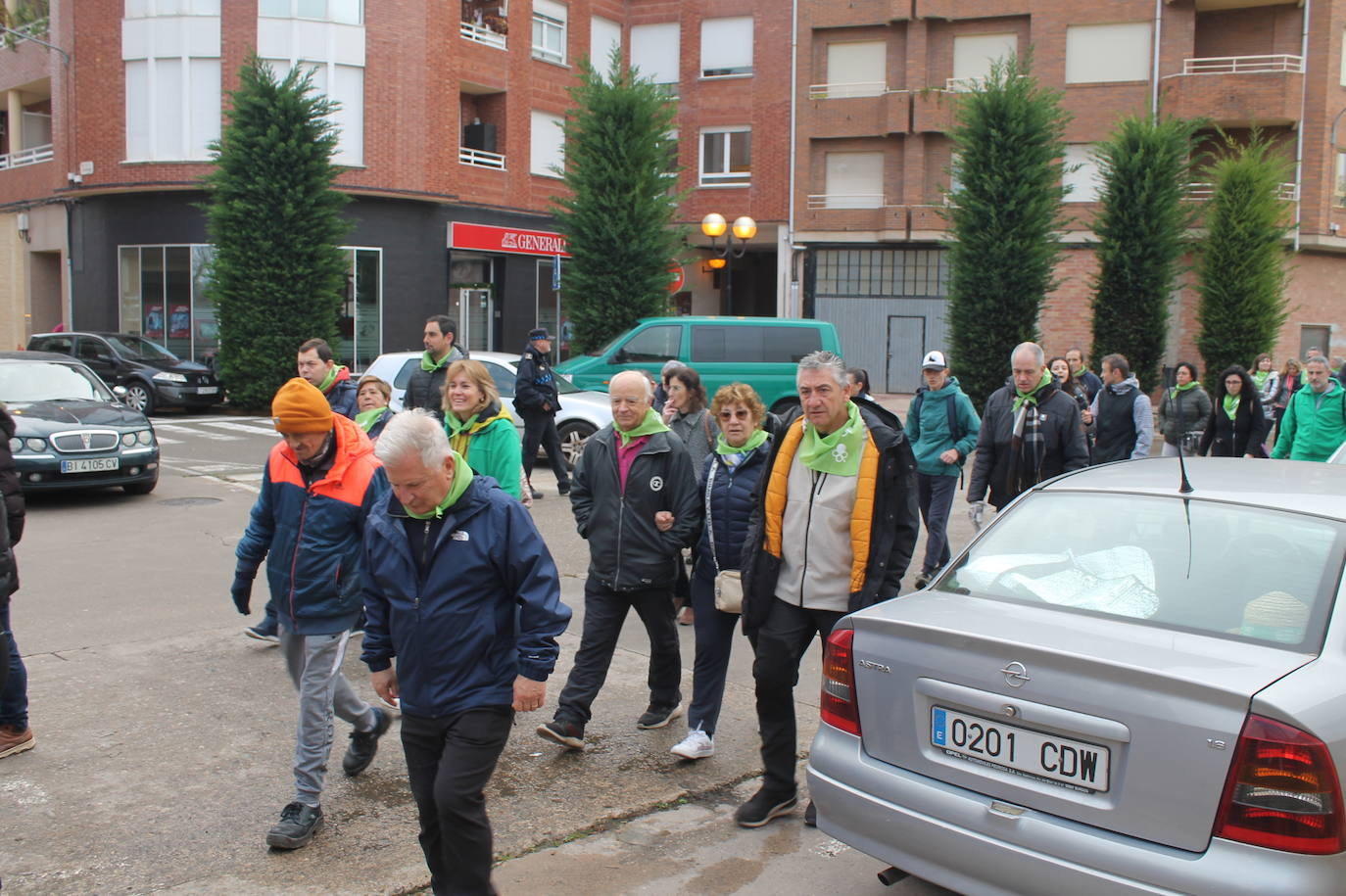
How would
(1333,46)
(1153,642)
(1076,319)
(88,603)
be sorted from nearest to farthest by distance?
1. (1153,642)
2. (88,603)
3. (1333,46)
4. (1076,319)

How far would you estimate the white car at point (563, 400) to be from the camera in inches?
560

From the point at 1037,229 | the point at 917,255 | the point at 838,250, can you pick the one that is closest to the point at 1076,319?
the point at 917,255

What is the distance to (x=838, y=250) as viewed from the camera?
3288 cm

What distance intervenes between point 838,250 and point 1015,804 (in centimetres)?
3064

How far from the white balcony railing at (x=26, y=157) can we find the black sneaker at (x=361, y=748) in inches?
1187

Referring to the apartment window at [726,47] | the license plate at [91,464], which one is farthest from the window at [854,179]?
the license plate at [91,464]

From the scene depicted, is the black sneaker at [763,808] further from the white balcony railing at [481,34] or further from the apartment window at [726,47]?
the apartment window at [726,47]

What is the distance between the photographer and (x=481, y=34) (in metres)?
29.1

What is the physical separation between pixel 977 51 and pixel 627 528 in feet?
96.8

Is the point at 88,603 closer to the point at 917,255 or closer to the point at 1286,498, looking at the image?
the point at 1286,498

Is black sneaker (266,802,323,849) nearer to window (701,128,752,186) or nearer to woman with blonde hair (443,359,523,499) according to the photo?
woman with blonde hair (443,359,523,499)

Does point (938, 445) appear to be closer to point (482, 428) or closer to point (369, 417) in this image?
point (482, 428)

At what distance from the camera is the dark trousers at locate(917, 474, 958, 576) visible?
28.9ft

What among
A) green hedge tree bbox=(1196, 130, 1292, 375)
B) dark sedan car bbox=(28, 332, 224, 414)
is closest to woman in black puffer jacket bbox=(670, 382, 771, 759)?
dark sedan car bbox=(28, 332, 224, 414)
